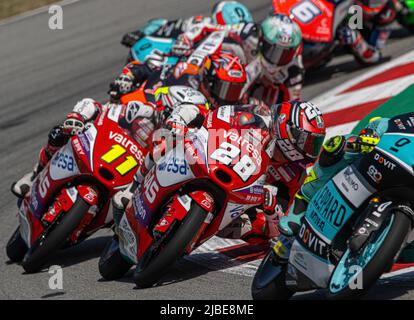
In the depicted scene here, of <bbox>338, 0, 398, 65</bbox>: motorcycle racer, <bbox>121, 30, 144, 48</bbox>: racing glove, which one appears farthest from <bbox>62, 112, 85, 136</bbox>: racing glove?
<bbox>338, 0, 398, 65</bbox>: motorcycle racer

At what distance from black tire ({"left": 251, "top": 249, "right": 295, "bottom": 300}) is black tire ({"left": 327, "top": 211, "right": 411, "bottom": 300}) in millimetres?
884

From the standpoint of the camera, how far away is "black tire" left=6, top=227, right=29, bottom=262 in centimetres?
834

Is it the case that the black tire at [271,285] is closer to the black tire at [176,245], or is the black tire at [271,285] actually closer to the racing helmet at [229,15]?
the black tire at [176,245]

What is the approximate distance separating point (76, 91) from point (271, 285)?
795 cm

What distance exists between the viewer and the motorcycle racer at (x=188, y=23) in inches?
457

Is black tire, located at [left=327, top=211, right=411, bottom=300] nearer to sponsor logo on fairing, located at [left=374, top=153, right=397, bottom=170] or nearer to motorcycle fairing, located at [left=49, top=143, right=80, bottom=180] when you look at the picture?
sponsor logo on fairing, located at [left=374, top=153, right=397, bottom=170]

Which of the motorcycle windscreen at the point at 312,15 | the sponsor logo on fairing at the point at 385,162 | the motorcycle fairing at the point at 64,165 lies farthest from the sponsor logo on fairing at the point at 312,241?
the motorcycle windscreen at the point at 312,15

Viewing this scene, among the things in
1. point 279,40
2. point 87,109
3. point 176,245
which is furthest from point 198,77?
point 176,245

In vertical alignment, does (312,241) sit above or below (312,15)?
above

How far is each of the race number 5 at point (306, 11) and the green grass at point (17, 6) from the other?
692cm

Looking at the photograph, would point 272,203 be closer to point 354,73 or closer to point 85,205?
point 85,205

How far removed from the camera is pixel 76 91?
536 inches

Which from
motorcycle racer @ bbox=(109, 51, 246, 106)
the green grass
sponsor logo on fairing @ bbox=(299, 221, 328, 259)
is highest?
sponsor logo on fairing @ bbox=(299, 221, 328, 259)

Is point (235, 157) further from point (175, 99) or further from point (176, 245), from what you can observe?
point (175, 99)
